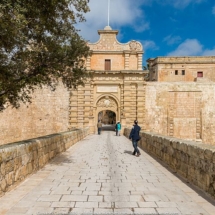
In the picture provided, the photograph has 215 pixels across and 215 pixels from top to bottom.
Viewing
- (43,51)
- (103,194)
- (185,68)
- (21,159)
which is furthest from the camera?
(185,68)

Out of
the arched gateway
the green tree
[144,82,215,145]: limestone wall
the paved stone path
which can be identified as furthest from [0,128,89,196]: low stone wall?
[144,82,215,145]: limestone wall

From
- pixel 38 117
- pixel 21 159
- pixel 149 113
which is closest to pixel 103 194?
pixel 21 159

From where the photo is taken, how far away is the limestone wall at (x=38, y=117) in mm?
23547

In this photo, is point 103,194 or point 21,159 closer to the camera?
point 103,194

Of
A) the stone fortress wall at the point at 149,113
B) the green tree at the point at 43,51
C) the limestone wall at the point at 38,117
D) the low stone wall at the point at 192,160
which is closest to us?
the low stone wall at the point at 192,160

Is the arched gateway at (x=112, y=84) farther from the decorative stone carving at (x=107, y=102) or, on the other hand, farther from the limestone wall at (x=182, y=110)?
the limestone wall at (x=182, y=110)

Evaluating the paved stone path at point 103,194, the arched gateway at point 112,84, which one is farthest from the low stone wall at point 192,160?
the arched gateway at point 112,84

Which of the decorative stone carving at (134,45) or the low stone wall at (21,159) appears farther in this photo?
the decorative stone carving at (134,45)

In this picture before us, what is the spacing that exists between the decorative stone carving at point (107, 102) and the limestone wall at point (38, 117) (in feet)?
11.1

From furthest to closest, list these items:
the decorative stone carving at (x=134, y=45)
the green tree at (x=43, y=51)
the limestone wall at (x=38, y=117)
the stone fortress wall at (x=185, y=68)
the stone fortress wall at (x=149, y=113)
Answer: the stone fortress wall at (x=185, y=68) < the limestone wall at (x=38, y=117) < the decorative stone carving at (x=134, y=45) < the stone fortress wall at (x=149, y=113) < the green tree at (x=43, y=51)

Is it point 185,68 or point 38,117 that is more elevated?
point 185,68

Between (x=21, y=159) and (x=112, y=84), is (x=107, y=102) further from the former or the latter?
(x=21, y=159)

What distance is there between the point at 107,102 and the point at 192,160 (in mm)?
18381

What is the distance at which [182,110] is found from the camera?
23.5 m
